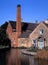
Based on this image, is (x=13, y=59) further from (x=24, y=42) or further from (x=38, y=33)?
(x=24, y=42)

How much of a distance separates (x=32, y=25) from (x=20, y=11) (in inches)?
365

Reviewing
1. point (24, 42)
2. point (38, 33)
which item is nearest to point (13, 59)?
point (38, 33)

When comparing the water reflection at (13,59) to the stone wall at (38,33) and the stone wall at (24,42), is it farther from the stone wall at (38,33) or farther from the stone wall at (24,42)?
the stone wall at (24,42)

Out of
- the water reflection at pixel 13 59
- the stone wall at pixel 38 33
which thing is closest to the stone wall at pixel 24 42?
the stone wall at pixel 38 33

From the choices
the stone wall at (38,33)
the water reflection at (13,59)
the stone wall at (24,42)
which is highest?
the stone wall at (38,33)

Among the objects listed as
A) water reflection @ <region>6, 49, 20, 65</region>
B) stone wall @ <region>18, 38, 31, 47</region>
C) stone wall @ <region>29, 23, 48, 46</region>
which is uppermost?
stone wall @ <region>29, 23, 48, 46</region>

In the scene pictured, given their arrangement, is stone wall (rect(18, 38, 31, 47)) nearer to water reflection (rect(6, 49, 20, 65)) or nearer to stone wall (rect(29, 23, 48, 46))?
stone wall (rect(29, 23, 48, 46))

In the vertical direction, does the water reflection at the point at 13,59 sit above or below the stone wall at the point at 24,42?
below

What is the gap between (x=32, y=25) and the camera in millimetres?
79688

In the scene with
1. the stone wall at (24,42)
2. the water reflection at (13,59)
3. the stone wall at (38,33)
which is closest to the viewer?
the water reflection at (13,59)

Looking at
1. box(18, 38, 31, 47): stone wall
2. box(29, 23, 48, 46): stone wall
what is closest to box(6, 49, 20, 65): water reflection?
box(29, 23, 48, 46): stone wall

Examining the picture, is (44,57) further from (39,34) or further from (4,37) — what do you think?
(4,37)

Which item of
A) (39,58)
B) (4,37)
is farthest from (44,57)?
(4,37)

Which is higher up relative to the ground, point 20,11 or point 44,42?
point 20,11
